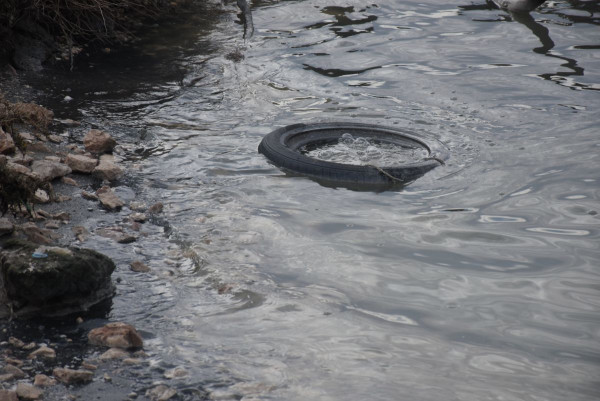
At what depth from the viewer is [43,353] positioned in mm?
3611

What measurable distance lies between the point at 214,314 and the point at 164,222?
1.38 m

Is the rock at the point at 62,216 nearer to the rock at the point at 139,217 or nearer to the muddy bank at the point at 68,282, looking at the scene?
the muddy bank at the point at 68,282

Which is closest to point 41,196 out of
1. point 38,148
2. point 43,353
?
point 38,148

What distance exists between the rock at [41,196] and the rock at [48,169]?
0.58 feet

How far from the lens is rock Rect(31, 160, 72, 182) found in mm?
5680

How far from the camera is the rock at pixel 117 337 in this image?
3727 millimetres

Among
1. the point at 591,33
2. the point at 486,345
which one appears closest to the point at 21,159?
the point at 486,345

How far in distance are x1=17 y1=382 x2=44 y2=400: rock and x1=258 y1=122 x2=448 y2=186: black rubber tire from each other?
11.5 ft

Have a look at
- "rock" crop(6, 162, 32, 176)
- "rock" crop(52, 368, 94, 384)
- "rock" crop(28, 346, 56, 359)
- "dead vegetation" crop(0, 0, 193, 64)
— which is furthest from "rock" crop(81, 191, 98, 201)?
"dead vegetation" crop(0, 0, 193, 64)

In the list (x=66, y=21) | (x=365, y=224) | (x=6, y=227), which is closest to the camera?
(x=6, y=227)

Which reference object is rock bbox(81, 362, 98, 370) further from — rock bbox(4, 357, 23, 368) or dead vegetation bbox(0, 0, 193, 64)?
dead vegetation bbox(0, 0, 193, 64)

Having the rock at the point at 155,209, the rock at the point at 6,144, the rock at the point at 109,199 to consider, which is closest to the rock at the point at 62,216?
the rock at the point at 109,199

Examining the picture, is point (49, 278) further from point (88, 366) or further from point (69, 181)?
point (69, 181)

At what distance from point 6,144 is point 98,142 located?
0.91m
